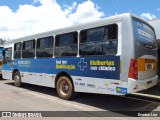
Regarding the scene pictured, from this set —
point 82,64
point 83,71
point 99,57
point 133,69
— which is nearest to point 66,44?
point 82,64

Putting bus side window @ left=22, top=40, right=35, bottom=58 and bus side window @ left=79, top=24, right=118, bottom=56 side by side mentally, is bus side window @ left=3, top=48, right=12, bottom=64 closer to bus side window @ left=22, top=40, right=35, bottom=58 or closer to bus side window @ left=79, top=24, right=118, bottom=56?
bus side window @ left=22, top=40, right=35, bottom=58

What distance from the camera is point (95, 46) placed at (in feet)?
27.1

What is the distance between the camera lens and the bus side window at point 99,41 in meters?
7.66

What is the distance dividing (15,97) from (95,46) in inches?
173

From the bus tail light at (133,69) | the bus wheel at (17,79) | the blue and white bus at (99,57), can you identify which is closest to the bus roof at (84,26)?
the blue and white bus at (99,57)

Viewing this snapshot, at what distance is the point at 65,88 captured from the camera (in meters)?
9.81

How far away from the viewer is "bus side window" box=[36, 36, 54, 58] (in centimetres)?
1054

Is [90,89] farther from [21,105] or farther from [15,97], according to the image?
[15,97]

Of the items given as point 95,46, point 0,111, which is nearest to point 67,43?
point 95,46

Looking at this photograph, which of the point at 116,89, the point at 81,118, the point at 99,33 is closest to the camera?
the point at 81,118

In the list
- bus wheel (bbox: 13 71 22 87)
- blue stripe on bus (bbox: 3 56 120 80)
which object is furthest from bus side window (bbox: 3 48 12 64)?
blue stripe on bus (bbox: 3 56 120 80)

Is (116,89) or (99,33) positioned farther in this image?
(99,33)

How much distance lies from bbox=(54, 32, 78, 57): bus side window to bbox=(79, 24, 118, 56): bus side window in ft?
1.29

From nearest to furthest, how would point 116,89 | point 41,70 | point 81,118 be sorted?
point 81,118 → point 116,89 → point 41,70
